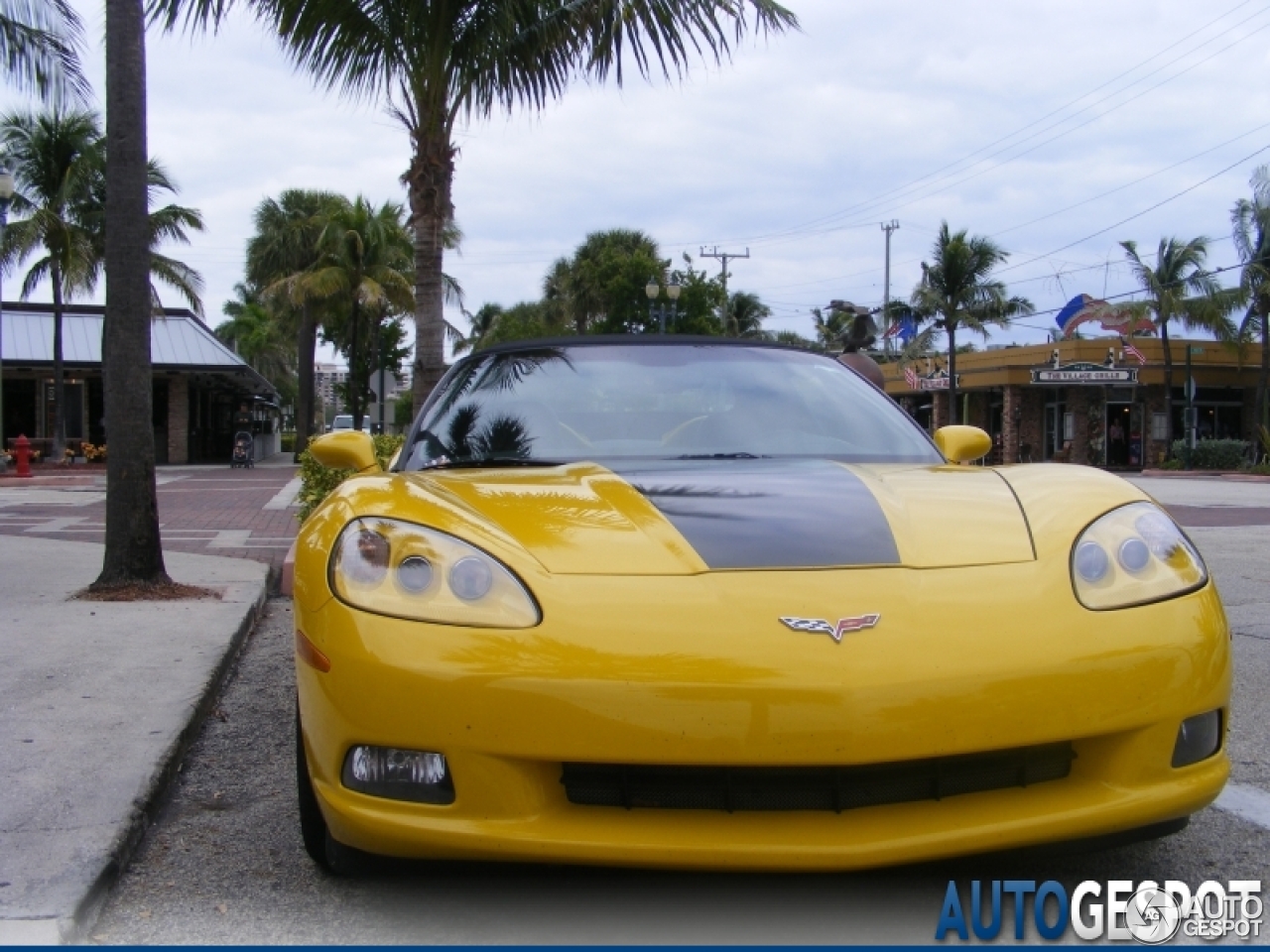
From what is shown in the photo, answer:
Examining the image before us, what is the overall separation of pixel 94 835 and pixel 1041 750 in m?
2.09

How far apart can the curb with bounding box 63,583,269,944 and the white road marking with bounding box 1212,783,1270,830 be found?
8.92 ft

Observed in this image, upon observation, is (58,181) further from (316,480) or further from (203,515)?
(316,480)

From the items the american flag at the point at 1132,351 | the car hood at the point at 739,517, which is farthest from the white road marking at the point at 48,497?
the american flag at the point at 1132,351

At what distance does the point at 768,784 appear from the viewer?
223 centimetres

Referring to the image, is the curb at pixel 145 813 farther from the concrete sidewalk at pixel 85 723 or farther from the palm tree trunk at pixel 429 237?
the palm tree trunk at pixel 429 237

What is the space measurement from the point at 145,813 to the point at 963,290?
42.9m

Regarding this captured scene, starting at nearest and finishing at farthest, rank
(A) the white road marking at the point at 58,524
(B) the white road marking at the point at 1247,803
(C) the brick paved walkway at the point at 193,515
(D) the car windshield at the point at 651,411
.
Result: (B) the white road marking at the point at 1247,803 → (D) the car windshield at the point at 651,411 → (C) the brick paved walkway at the point at 193,515 → (A) the white road marking at the point at 58,524

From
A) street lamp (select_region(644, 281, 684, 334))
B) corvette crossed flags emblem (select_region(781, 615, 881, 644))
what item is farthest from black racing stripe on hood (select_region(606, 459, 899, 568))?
street lamp (select_region(644, 281, 684, 334))

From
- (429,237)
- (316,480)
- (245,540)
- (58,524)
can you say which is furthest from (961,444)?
(58,524)

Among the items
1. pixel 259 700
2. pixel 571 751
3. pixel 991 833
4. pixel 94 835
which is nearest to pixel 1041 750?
pixel 991 833

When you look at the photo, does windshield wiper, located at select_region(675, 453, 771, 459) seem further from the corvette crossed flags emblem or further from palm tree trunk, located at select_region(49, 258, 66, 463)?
palm tree trunk, located at select_region(49, 258, 66, 463)

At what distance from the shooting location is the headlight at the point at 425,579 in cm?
233

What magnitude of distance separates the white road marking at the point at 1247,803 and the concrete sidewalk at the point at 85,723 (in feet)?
9.07

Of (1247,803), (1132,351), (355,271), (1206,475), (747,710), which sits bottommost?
(1247,803)
